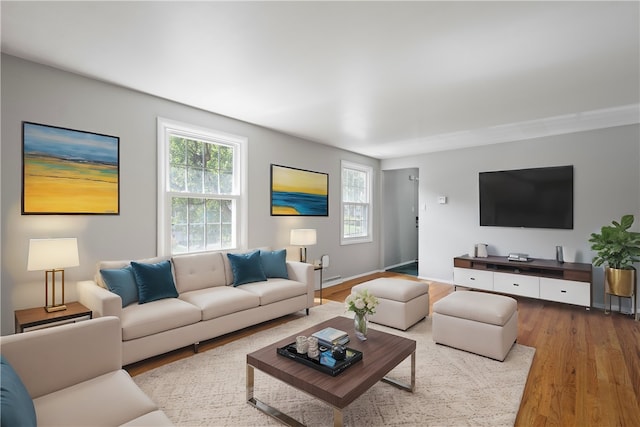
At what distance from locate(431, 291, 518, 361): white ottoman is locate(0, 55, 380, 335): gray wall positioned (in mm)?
2533

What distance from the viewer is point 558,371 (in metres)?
2.63

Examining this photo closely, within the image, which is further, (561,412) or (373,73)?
(373,73)

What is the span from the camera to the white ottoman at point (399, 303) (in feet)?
11.4

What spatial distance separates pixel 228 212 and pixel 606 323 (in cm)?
473

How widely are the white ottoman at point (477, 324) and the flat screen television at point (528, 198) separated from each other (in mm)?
2430

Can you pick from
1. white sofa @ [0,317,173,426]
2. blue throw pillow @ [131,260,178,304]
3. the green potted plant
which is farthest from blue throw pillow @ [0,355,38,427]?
the green potted plant

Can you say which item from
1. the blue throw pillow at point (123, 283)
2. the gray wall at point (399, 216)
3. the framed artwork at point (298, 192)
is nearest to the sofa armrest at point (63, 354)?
the blue throw pillow at point (123, 283)

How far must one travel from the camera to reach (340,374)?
1886 millimetres

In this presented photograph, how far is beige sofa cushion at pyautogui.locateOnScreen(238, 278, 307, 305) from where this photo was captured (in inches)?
137

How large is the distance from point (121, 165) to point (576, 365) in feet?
14.8

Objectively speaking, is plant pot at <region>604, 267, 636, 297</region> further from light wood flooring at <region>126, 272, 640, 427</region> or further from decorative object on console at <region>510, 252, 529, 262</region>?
decorative object on console at <region>510, 252, 529, 262</region>

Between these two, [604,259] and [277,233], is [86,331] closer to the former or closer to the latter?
[277,233]

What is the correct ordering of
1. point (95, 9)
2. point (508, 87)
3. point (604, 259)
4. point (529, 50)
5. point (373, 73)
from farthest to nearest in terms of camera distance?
point (604, 259) < point (508, 87) < point (373, 73) < point (529, 50) < point (95, 9)

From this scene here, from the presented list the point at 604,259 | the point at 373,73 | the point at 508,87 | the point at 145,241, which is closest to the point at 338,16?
the point at 373,73
